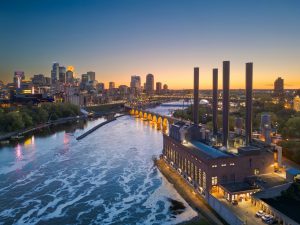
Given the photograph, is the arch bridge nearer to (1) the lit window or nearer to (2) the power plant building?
(2) the power plant building

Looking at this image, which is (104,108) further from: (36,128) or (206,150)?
(206,150)

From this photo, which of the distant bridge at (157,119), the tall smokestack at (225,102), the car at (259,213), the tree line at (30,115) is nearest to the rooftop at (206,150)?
the tall smokestack at (225,102)

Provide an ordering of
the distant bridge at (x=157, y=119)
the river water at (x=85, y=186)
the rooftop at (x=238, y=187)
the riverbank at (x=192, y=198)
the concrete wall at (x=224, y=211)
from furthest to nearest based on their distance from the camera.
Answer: the distant bridge at (x=157, y=119) → the river water at (x=85, y=186) → the rooftop at (x=238, y=187) → the riverbank at (x=192, y=198) → the concrete wall at (x=224, y=211)

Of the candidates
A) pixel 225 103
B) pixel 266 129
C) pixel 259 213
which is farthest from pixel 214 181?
pixel 266 129

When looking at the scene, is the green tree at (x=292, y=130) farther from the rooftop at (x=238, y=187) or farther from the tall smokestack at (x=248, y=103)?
the rooftop at (x=238, y=187)

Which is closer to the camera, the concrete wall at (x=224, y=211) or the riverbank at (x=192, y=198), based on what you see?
the concrete wall at (x=224, y=211)

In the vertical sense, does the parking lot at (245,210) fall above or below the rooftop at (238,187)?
below

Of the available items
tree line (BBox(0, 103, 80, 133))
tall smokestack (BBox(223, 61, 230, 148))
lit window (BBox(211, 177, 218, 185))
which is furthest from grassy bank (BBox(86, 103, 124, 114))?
lit window (BBox(211, 177, 218, 185))

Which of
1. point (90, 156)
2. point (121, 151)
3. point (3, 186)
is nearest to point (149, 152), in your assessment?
point (121, 151)
